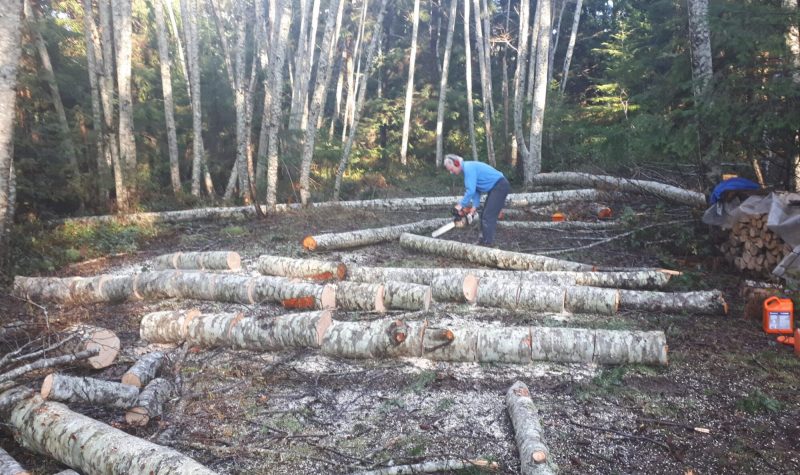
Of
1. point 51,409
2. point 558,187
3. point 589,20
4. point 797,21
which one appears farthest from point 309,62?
point 51,409

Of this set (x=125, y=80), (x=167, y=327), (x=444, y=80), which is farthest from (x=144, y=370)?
(x=444, y=80)

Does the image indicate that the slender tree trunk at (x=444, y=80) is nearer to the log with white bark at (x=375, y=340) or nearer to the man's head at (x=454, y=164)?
the man's head at (x=454, y=164)

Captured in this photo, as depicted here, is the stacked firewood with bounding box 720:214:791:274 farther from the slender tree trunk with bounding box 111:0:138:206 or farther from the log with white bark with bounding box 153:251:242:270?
the slender tree trunk with bounding box 111:0:138:206

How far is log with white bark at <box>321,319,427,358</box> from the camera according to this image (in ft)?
15.4

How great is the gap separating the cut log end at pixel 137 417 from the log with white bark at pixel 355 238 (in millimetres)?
5214

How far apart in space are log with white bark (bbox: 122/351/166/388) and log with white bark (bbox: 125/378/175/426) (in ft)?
0.30

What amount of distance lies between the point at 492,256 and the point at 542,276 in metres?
1.20

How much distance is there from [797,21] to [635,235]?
3730 millimetres

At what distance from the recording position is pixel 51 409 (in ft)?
11.1

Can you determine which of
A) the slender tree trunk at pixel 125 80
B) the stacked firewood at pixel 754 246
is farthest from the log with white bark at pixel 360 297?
the slender tree trunk at pixel 125 80

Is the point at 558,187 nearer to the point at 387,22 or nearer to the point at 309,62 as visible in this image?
the point at 309,62

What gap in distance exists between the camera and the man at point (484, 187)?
8164mm

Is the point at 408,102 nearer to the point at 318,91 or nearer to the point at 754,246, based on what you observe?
the point at 318,91

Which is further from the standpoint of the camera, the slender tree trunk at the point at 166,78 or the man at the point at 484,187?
the slender tree trunk at the point at 166,78
